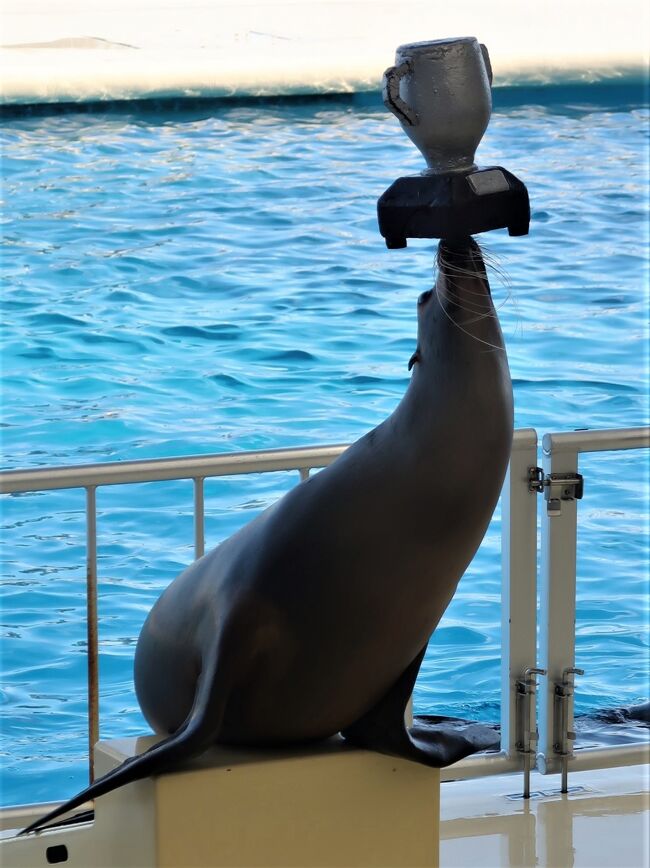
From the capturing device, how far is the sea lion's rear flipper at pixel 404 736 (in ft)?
4.80

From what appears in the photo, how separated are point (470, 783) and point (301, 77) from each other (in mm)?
11753

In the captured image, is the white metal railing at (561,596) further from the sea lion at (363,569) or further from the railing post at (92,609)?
the sea lion at (363,569)

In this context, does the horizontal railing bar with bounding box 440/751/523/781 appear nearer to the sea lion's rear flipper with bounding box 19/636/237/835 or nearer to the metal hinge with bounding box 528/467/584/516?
the metal hinge with bounding box 528/467/584/516

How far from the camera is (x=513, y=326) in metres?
10.2

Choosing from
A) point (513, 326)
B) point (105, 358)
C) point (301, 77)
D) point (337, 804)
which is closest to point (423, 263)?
point (513, 326)

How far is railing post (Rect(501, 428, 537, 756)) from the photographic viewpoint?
2426 millimetres

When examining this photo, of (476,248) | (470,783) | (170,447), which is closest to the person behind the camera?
(476,248)

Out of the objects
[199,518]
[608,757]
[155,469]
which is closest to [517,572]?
[608,757]

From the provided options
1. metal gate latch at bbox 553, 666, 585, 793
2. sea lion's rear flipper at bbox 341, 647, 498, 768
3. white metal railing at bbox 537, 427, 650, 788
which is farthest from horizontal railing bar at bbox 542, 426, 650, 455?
sea lion's rear flipper at bbox 341, 647, 498, 768

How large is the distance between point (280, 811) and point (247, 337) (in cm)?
817

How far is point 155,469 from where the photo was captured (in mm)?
2123

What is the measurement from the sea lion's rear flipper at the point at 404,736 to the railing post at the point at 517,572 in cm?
92

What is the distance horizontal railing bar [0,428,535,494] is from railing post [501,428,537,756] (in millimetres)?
381

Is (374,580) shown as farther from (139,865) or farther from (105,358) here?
(105,358)
